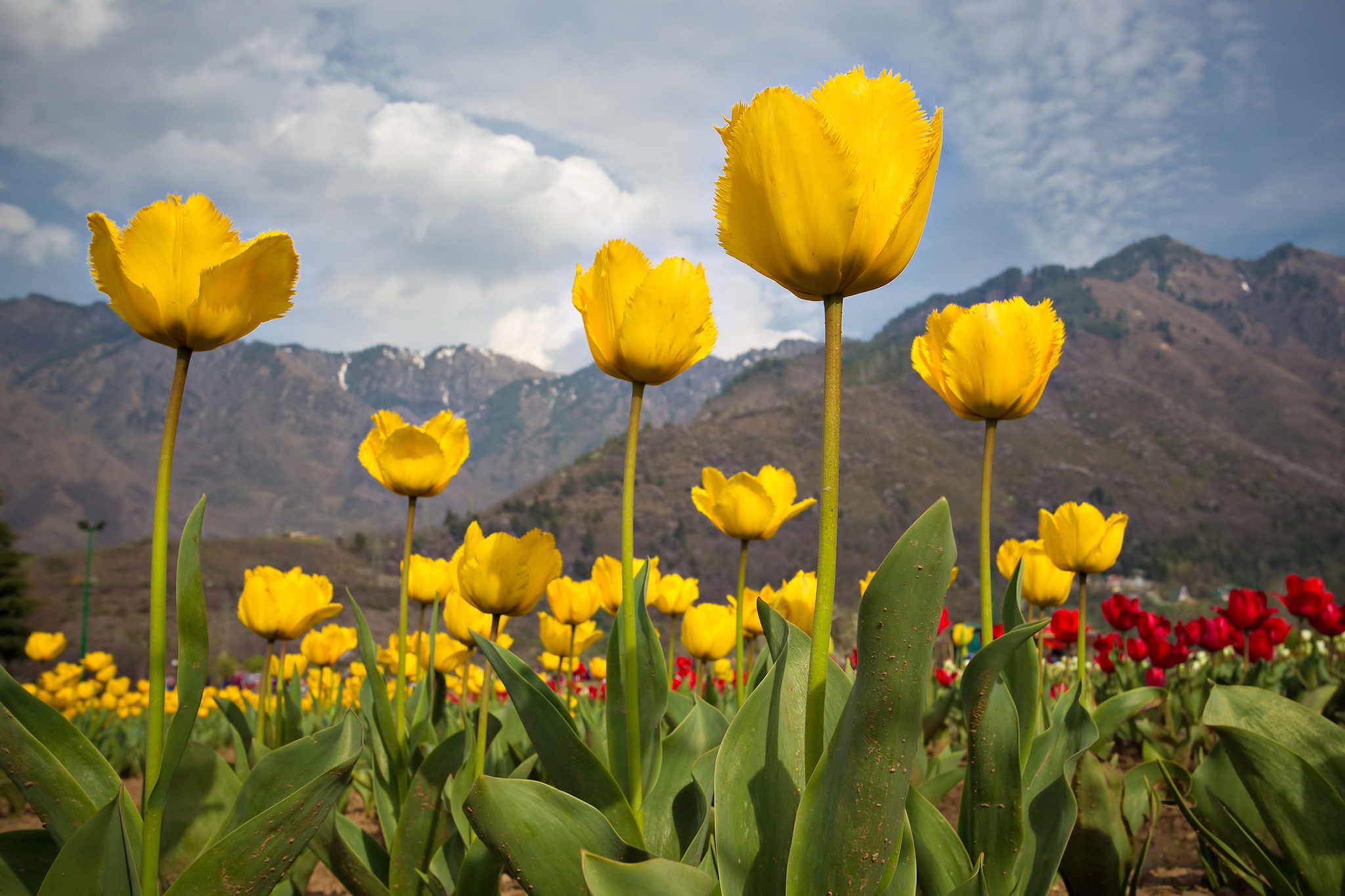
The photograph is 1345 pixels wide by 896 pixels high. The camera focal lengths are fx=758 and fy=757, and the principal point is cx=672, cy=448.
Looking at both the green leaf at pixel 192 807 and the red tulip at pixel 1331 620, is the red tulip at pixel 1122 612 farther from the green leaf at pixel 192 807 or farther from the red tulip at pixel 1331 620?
the green leaf at pixel 192 807

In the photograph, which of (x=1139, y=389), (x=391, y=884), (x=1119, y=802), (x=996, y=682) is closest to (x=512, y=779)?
(x=996, y=682)

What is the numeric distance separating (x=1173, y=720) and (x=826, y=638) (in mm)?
3725

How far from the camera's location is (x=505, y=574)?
193cm

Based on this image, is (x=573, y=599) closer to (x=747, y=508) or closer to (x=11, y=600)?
(x=747, y=508)

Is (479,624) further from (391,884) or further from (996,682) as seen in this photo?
(996,682)

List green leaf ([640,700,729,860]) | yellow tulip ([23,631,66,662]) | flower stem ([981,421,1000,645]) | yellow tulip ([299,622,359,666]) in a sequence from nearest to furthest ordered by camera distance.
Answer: flower stem ([981,421,1000,645]) → green leaf ([640,700,729,860]) → yellow tulip ([299,622,359,666]) → yellow tulip ([23,631,66,662])

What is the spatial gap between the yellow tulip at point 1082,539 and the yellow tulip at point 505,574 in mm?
1431

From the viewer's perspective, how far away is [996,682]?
1.37m

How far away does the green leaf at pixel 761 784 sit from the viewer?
1091 mm

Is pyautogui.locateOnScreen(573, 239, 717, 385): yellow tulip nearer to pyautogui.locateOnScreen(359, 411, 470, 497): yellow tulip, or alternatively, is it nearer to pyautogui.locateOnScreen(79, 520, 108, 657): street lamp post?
pyautogui.locateOnScreen(359, 411, 470, 497): yellow tulip

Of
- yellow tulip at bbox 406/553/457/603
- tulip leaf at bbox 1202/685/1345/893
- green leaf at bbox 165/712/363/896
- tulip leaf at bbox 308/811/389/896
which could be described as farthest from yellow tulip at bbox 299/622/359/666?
tulip leaf at bbox 1202/685/1345/893

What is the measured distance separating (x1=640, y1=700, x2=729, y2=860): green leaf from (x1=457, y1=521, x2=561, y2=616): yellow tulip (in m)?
0.49

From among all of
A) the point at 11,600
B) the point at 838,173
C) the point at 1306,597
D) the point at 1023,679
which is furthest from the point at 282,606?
the point at 11,600

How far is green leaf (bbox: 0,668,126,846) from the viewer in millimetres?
1216
